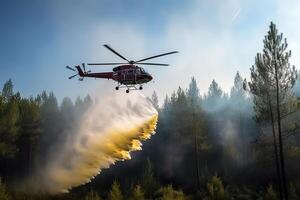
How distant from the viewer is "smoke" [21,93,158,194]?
38000 mm

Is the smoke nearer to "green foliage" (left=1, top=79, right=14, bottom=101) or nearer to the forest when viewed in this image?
the forest

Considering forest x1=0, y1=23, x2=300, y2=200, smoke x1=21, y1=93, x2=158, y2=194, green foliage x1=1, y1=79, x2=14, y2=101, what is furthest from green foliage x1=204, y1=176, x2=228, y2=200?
green foliage x1=1, y1=79, x2=14, y2=101

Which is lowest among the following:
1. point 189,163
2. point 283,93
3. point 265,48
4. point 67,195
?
point 67,195

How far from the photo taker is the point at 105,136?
38656 mm

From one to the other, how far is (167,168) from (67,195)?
88.0 feet

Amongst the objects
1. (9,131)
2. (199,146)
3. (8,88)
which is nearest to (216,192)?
(199,146)

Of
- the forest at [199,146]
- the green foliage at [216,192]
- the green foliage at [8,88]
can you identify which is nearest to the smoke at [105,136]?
the forest at [199,146]

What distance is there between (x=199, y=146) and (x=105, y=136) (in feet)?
79.4

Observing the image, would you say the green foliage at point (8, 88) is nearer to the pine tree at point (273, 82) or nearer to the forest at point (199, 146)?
the forest at point (199, 146)

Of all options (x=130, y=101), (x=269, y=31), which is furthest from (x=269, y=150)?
(x=130, y=101)

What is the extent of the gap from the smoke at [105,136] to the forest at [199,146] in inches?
148

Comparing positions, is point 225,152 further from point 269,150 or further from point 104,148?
point 104,148

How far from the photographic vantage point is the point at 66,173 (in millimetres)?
43594

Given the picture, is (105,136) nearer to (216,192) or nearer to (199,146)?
(216,192)
